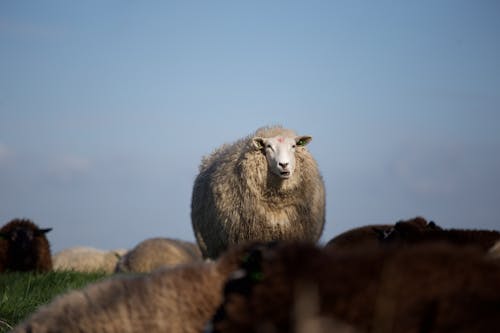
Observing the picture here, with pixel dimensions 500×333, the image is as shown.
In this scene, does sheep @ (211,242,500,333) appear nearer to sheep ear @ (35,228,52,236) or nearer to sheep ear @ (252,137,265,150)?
sheep ear @ (252,137,265,150)

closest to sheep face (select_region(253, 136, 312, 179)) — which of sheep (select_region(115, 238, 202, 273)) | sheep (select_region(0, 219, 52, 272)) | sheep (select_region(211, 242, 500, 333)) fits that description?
sheep (select_region(0, 219, 52, 272))

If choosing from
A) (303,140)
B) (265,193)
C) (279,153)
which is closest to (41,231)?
(265,193)

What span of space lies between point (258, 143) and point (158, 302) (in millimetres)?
8421

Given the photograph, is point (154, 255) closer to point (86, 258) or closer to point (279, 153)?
point (86, 258)

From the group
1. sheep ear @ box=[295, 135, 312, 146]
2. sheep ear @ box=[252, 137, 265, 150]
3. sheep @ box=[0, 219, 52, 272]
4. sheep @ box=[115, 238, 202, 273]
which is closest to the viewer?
sheep ear @ box=[252, 137, 265, 150]

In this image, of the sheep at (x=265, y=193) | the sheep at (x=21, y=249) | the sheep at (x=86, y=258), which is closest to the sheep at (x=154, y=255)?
the sheep at (x=86, y=258)

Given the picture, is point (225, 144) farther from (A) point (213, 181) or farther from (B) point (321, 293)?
(B) point (321, 293)

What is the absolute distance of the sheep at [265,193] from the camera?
10.3m

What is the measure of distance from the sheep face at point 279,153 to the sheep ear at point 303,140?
22 centimetres

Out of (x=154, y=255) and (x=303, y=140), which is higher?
(x=303, y=140)

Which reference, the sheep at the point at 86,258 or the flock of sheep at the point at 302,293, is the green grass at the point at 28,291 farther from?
the sheep at the point at 86,258

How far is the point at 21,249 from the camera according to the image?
14883 millimetres

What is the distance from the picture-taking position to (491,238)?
184 inches

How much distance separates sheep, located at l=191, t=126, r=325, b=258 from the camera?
33.8 feet
